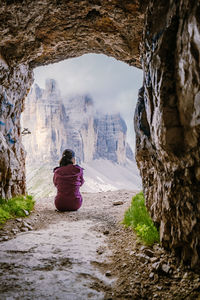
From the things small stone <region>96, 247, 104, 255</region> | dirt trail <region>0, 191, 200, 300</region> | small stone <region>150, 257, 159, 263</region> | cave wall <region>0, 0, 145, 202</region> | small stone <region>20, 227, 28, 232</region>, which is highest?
cave wall <region>0, 0, 145, 202</region>

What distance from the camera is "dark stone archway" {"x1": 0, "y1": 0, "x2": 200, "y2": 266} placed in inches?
101

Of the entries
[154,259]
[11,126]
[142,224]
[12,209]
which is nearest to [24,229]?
[12,209]

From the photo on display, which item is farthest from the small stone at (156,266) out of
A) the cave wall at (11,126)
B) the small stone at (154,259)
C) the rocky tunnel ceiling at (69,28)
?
the rocky tunnel ceiling at (69,28)

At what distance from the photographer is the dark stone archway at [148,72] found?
2559 mm

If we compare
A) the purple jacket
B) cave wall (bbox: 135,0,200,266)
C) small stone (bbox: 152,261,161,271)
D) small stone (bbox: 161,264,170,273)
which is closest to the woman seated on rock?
the purple jacket

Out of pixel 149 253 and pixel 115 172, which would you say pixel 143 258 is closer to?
pixel 149 253

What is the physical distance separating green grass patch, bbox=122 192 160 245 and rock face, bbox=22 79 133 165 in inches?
2646

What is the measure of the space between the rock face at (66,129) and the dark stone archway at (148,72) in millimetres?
63542

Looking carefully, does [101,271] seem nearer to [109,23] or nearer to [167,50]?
[167,50]

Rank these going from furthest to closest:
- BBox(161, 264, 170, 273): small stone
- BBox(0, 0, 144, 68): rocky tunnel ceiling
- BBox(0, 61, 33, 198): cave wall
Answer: BBox(0, 61, 33, 198): cave wall < BBox(0, 0, 144, 68): rocky tunnel ceiling < BBox(161, 264, 170, 273): small stone

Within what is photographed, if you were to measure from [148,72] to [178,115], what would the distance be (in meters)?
1.57

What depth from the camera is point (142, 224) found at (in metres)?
4.43

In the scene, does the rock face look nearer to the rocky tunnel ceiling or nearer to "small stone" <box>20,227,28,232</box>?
the rocky tunnel ceiling

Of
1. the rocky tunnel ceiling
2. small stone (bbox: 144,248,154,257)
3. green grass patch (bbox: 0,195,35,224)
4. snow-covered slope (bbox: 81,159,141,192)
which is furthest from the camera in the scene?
snow-covered slope (bbox: 81,159,141,192)
